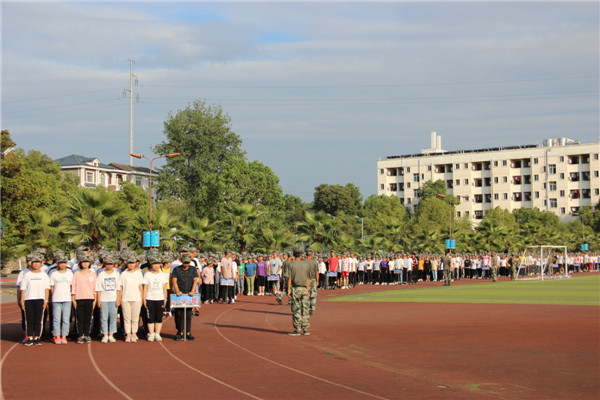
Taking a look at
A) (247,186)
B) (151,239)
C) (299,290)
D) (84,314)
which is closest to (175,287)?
(84,314)

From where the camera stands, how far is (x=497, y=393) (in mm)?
10203

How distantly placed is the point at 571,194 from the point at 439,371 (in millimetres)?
121106

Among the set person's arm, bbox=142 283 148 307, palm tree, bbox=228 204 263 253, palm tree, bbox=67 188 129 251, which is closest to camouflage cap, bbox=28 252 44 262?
person's arm, bbox=142 283 148 307

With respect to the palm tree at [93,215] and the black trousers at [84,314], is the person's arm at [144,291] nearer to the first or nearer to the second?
the black trousers at [84,314]

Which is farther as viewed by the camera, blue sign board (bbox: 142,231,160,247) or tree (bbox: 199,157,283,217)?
tree (bbox: 199,157,283,217)

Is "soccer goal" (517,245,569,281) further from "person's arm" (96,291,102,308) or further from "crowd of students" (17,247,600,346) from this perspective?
"person's arm" (96,291,102,308)

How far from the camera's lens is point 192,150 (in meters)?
81.4

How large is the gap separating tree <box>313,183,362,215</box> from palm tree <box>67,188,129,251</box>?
84438mm

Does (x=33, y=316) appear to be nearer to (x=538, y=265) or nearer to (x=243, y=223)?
(x=243, y=223)

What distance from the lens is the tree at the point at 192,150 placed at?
7981 centimetres

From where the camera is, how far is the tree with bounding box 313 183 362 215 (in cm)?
11662

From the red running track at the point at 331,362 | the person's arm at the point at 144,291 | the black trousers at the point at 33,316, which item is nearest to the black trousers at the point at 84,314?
the red running track at the point at 331,362

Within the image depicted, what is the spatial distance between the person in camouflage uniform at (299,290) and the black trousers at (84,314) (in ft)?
15.5

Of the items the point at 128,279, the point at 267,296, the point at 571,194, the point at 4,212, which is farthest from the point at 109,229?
the point at 571,194
